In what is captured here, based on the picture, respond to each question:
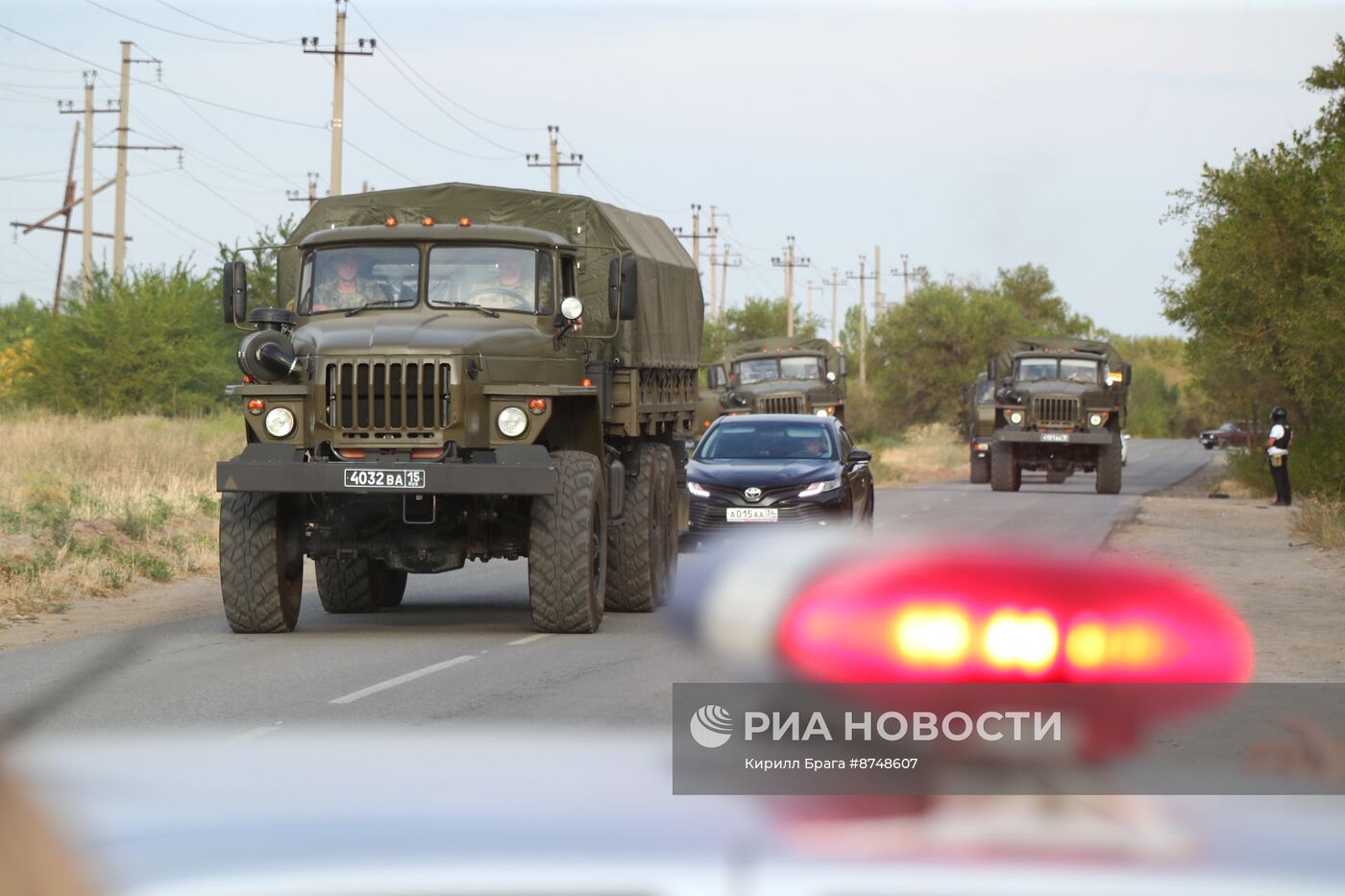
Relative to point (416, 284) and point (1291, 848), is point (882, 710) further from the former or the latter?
point (416, 284)

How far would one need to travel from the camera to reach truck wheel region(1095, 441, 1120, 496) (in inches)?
1553

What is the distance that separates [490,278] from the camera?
46.8 feet

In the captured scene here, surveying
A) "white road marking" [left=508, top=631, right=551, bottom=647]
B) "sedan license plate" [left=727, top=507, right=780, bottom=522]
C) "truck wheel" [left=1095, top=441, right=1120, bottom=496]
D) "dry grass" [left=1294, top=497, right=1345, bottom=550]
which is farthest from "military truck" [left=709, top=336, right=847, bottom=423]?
"white road marking" [left=508, top=631, right=551, bottom=647]

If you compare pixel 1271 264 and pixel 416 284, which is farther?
pixel 1271 264

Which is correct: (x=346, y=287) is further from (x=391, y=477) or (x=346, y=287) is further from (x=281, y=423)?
(x=391, y=477)

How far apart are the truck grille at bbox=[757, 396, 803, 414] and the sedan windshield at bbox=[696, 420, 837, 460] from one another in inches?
745

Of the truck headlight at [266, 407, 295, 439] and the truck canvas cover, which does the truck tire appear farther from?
the truck headlight at [266, 407, 295, 439]

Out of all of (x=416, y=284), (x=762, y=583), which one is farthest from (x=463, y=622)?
(x=762, y=583)

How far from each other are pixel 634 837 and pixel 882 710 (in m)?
0.24

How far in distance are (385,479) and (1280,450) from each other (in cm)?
2447

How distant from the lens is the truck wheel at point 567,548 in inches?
507

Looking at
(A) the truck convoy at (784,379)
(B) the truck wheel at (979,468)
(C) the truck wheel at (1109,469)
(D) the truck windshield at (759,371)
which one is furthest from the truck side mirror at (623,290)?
(B) the truck wheel at (979,468)

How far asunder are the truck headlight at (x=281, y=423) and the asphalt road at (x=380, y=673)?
1.39 metres

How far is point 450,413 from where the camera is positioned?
42.7ft
